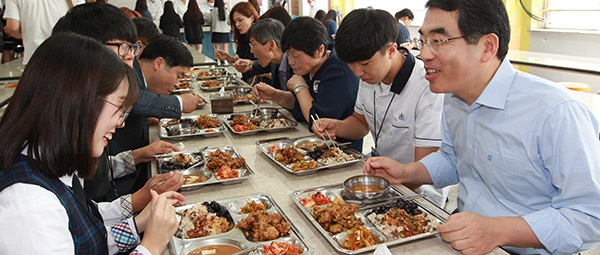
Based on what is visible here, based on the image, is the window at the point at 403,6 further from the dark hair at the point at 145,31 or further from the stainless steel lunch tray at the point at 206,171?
the stainless steel lunch tray at the point at 206,171

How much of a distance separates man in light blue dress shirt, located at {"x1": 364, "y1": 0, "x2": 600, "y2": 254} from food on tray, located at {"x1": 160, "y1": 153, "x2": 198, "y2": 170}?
1.17 meters

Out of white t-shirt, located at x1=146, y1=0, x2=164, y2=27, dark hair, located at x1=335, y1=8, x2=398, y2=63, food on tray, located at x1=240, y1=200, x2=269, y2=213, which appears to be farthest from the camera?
white t-shirt, located at x1=146, y1=0, x2=164, y2=27

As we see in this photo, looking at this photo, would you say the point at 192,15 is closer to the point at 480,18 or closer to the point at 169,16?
the point at 169,16

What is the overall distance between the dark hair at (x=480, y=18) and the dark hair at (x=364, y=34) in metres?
0.57

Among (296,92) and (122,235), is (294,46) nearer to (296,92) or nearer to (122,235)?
(296,92)

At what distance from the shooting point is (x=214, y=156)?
6.82ft

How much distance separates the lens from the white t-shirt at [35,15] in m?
3.82

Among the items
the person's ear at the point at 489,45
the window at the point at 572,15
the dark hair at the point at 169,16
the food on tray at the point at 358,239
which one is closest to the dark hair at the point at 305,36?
the person's ear at the point at 489,45

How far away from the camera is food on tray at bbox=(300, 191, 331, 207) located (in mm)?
1600

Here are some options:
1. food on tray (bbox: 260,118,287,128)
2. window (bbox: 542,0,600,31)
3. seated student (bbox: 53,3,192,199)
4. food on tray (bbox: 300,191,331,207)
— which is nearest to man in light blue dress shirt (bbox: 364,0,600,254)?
food on tray (bbox: 300,191,331,207)

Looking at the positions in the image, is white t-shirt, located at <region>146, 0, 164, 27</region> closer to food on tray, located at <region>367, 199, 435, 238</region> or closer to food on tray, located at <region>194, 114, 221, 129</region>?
food on tray, located at <region>194, 114, 221, 129</region>

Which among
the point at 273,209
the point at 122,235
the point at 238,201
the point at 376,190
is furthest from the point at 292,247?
the point at 122,235

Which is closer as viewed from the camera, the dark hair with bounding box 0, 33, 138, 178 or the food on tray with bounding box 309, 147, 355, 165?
the dark hair with bounding box 0, 33, 138, 178

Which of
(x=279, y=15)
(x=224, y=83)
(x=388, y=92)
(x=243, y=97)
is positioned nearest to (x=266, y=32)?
(x=243, y=97)
